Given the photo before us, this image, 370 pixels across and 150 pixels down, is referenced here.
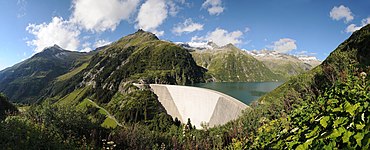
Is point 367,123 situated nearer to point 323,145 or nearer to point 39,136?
point 323,145

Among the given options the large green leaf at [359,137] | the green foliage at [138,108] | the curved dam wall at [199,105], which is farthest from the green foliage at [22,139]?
the green foliage at [138,108]

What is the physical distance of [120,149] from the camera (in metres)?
17.4

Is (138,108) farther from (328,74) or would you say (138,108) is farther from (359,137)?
(359,137)

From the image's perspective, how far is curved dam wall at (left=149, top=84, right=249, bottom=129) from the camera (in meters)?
36.8

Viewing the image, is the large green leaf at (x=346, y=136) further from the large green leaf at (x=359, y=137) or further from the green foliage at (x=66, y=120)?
the green foliage at (x=66, y=120)

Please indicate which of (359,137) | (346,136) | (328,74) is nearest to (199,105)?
(328,74)

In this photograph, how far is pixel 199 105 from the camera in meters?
49.3

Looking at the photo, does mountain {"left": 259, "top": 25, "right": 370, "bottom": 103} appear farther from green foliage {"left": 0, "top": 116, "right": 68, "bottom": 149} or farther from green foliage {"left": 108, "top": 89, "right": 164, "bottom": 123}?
green foliage {"left": 108, "top": 89, "right": 164, "bottom": 123}

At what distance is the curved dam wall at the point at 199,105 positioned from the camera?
1448 inches

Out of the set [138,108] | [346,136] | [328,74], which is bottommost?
[346,136]

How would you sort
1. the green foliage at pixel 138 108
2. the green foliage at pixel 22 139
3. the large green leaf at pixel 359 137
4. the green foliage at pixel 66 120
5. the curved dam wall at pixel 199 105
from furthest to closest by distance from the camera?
the green foliage at pixel 138 108
the curved dam wall at pixel 199 105
the green foliage at pixel 66 120
the green foliage at pixel 22 139
the large green leaf at pixel 359 137

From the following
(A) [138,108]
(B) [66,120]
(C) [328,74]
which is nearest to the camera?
(C) [328,74]

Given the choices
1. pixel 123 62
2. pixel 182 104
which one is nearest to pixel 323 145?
pixel 182 104

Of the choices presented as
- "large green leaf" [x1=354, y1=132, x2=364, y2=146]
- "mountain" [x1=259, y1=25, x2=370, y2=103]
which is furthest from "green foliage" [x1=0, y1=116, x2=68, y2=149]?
"mountain" [x1=259, y1=25, x2=370, y2=103]
